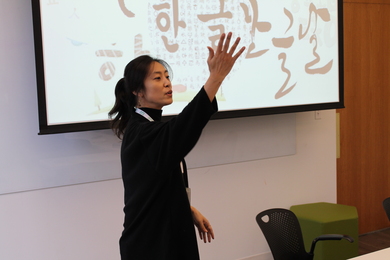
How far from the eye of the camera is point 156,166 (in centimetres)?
137

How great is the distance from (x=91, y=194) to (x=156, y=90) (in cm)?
144

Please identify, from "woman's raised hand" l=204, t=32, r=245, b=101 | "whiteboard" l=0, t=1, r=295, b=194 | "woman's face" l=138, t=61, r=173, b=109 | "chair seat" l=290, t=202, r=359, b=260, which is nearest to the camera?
"woman's raised hand" l=204, t=32, r=245, b=101

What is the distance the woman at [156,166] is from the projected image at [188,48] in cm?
106

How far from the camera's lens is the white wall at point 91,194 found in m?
2.50

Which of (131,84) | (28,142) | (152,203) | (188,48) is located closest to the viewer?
(152,203)

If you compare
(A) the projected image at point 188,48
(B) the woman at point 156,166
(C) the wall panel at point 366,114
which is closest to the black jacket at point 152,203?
(B) the woman at point 156,166

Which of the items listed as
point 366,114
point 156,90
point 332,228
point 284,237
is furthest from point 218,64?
point 366,114

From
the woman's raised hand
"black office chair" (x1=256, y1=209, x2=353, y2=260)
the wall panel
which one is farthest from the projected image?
the woman's raised hand

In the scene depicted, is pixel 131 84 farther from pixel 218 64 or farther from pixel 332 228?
pixel 332 228

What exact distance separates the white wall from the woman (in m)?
1.21

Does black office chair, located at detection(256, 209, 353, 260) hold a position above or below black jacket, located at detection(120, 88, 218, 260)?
below

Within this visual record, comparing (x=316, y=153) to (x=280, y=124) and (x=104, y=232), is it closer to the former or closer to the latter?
(x=280, y=124)

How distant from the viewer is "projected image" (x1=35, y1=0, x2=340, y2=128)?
2.52 metres

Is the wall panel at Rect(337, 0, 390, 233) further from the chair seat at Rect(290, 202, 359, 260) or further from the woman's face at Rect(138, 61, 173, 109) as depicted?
the woman's face at Rect(138, 61, 173, 109)
